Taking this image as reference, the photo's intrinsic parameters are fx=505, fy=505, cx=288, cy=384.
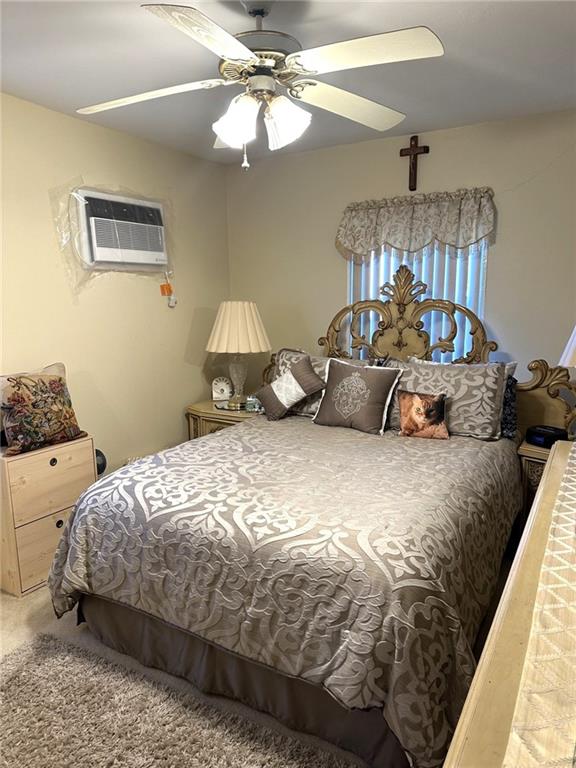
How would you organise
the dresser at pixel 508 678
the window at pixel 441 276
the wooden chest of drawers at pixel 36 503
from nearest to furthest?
the dresser at pixel 508 678 < the wooden chest of drawers at pixel 36 503 < the window at pixel 441 276

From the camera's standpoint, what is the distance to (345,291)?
3.65 meters

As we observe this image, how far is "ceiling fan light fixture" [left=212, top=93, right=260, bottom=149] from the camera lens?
1844 mm

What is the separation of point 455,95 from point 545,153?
0.71 metres

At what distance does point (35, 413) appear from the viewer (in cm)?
254

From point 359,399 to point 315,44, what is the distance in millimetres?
1687

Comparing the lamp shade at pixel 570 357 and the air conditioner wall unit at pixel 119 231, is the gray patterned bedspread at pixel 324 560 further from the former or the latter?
the air conditioner wall unit at pixel 119 231

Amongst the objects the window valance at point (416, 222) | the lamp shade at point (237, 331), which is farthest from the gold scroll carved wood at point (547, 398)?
the lamp shade at point (237, 331)

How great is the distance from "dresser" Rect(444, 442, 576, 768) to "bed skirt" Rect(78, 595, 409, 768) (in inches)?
27.4

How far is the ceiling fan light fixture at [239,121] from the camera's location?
1.84 metres

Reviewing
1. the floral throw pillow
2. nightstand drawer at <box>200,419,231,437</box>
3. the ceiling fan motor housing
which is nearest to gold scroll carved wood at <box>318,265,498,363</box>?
nightstand drawer at <box>200,419,231,437</box>

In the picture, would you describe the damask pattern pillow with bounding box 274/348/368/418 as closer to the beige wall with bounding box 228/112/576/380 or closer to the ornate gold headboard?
the ornate gold headboard

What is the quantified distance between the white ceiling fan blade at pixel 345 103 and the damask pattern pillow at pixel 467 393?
1335 millimetres

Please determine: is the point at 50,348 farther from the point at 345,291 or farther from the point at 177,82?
the point at 345,291

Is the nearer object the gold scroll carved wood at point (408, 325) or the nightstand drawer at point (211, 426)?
the gold scroll carved wood at point (408, 325)
